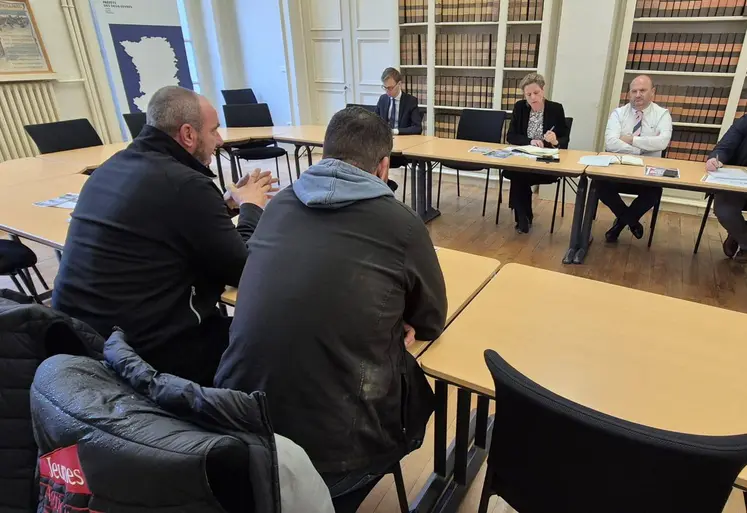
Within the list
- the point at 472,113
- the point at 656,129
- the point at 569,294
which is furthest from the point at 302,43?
the point at 569,294

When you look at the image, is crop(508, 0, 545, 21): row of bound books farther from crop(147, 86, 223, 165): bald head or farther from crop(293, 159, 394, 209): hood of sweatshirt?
crop(293, 159, 394, 209): hood of sweatshirt

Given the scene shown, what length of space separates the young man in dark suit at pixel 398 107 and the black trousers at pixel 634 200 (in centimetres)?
173

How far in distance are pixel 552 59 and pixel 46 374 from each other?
4.80 meters

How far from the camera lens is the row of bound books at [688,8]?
3.62 metres

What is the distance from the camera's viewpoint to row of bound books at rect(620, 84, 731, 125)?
3.86 meters

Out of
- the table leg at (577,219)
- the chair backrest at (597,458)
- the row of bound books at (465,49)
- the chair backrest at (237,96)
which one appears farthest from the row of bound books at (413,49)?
the chair backrest at (597,458)

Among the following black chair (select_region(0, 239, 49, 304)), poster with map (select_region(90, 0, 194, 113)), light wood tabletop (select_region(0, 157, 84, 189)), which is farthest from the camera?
poster with map (select_region(90, 0, 194, 113))

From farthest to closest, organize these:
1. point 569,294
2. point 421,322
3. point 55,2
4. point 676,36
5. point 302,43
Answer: point 302,43
point 55,2
point 676,36
point 569,294
point 421,322

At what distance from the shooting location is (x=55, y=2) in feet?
15.1

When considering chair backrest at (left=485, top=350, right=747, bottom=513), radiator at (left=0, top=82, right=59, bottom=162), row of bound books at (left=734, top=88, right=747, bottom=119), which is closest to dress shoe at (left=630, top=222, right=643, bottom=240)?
row of bound books at (left=734, top=88, right=747, bottom=119)

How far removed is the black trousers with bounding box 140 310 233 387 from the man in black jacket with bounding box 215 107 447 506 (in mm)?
470

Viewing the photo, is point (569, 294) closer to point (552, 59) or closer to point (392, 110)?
point (392, 110)

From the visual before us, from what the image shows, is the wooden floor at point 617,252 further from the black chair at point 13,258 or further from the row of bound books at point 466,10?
the row of bound books at point 466,10

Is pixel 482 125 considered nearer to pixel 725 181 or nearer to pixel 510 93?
pixel 510 93
